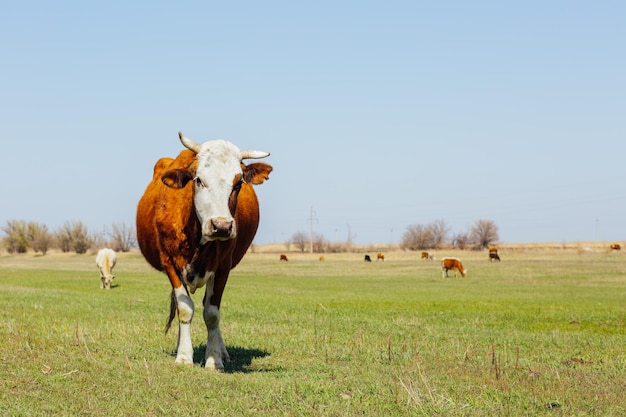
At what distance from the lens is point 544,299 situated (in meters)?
28.6

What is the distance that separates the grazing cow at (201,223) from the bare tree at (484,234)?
134 m

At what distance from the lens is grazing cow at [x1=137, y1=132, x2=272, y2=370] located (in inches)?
355

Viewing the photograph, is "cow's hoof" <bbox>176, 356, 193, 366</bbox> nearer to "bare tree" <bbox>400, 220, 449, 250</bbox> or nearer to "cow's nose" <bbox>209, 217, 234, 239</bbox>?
"cow's nose" <bbox>209, 217, 234, 239</bbox>

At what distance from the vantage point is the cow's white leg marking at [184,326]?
9.55 m

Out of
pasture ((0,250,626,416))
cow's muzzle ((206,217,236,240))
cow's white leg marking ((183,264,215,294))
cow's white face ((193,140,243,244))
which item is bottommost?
pasture ((0,250,626,416))

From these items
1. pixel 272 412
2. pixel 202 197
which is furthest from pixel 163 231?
pixel 272 412

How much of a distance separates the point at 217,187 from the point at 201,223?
529 mm

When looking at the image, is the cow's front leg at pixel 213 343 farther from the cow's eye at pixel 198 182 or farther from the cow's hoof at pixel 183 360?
the cow's eye at pixel 198 182

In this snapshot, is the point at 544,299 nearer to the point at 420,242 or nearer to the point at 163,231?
the point at 163,231

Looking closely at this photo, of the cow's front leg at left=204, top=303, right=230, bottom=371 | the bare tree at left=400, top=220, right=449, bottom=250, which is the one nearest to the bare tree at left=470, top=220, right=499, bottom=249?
the bare tree at left=400, top=220, right=449, bottom=250

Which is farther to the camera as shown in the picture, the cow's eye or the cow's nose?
the cow's eye

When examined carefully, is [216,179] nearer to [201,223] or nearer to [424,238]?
[201,223]

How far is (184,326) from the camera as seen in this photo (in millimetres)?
9703

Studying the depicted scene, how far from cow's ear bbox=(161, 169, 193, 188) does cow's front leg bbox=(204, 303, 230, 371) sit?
1820mm
